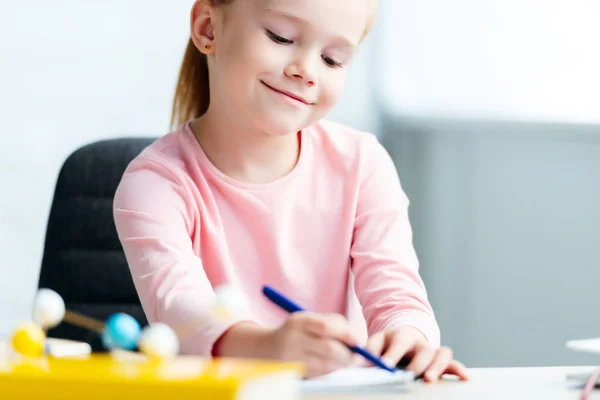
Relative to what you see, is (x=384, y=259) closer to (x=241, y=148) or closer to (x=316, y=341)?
(x=241, y=148)

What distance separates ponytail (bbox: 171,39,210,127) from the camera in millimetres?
1290

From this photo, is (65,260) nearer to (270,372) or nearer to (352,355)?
(352,355)

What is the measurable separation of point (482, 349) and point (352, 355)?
5.64ft

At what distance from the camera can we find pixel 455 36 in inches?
93.4

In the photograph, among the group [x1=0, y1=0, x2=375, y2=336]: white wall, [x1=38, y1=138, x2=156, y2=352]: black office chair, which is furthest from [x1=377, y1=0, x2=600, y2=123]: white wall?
[x1=38, y1=138, x2=156, y2=352]: black office chair

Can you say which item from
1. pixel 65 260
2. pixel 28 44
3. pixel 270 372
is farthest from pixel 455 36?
pixel 270 372

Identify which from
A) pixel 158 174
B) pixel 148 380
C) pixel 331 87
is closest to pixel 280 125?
pixel 331 87

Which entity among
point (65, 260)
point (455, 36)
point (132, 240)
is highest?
point (455, 36)

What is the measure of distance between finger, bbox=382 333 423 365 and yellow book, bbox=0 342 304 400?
35 cm

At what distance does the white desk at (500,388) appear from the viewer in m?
0.75

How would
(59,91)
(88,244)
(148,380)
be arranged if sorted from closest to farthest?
(148,380)
(88,244)
(59,91)

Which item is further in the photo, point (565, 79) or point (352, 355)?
point (565, 79)

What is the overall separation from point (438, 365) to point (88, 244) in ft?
2.39

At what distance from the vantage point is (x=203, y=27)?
1182mm
